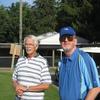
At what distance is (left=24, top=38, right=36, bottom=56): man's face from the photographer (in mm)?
7863

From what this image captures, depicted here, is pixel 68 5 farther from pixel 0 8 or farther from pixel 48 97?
pixel 0 8

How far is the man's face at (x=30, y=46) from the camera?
25.8 feet

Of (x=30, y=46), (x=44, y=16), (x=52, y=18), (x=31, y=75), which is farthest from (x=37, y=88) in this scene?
(x=44, y=16)

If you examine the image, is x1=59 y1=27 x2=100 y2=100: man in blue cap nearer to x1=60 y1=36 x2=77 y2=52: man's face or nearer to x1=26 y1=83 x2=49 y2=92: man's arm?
x1=60 y1=36 x2=77 y2=52: man's face

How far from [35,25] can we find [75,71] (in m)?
75.4

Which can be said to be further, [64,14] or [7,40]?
[7,40]

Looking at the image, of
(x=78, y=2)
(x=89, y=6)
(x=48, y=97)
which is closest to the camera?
(x=48, y=97)

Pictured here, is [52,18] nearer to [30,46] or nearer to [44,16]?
[44,16]

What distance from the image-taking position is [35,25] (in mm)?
80938

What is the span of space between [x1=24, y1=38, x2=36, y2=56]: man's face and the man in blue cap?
2.09m

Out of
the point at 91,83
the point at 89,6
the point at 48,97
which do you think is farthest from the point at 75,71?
the point at 89,6

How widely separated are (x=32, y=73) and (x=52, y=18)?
249 feet

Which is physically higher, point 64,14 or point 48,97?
point 64,14

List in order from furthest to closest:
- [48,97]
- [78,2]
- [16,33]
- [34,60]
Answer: [16,33] < [78,2] < [48,97] < [34,60]
